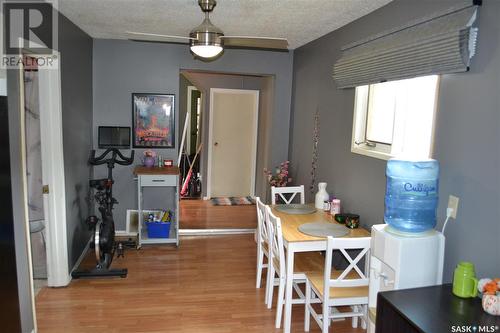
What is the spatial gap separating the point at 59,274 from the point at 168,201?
1.78m

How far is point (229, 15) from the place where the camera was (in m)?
3.31

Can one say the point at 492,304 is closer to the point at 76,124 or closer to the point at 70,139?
the point at 70,139

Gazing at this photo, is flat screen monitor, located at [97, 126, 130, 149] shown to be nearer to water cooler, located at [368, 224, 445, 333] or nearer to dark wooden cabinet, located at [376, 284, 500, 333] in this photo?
water cooler, located at [368, 224, 445, 333]

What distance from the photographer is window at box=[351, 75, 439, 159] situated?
256 cm

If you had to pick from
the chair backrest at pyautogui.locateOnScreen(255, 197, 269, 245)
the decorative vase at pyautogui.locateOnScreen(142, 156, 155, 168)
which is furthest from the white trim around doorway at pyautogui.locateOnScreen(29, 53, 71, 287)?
the chair backrest at pyautogui.locateOnScreen(255, 197, 269, 245)

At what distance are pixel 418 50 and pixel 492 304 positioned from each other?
1.44 m

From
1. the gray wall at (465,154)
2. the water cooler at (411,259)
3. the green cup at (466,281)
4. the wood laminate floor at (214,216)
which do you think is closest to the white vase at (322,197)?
the gray wall at (465,154)

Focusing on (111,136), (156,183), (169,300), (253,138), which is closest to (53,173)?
(156,183)

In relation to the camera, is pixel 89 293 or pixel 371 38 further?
pixel 89 293

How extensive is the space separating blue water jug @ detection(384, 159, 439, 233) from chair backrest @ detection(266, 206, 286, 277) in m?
0.77

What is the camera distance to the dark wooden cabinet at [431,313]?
A: 5.45 feet

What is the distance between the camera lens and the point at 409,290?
6.53 ft

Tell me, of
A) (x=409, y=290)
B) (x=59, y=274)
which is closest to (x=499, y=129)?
(x=409, y=290)

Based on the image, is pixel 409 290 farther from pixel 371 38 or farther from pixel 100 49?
pixel 100 49
